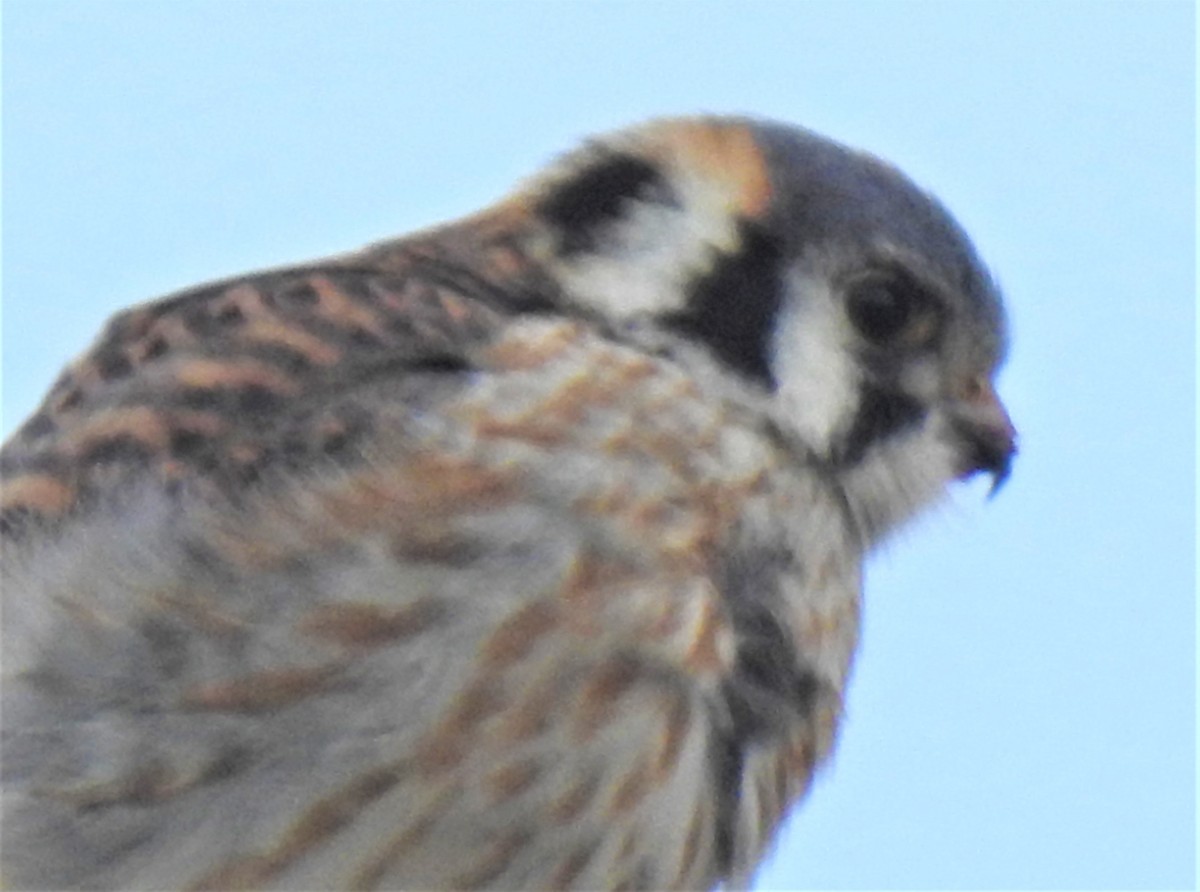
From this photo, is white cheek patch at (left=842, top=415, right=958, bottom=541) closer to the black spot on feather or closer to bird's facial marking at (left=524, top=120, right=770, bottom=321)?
bird's facial marking at (left=524, top=120, right=770, bottom=321)

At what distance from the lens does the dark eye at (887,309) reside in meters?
4.30

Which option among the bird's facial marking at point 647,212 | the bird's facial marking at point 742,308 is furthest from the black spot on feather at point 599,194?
the bird's facial marking at point 742,308

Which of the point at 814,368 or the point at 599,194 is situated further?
the point at 599,194

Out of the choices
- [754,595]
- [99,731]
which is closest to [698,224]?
[754,595]

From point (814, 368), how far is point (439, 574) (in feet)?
3.03

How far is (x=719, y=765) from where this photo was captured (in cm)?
371

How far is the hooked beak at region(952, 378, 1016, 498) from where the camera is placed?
4383 mm

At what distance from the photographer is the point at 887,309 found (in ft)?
14.1

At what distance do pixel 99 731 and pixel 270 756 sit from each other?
217 mm

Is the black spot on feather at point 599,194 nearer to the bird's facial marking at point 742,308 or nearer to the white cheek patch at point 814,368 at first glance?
the bird's facial marking at point 742,308

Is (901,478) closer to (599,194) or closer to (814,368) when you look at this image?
(814,368)

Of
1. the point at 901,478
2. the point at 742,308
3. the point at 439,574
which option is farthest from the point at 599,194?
the point at 439,574

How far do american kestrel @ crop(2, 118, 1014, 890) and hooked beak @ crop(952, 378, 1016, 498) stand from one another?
9.0 inches

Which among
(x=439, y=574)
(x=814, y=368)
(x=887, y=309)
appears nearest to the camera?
(x=439, y=574)
